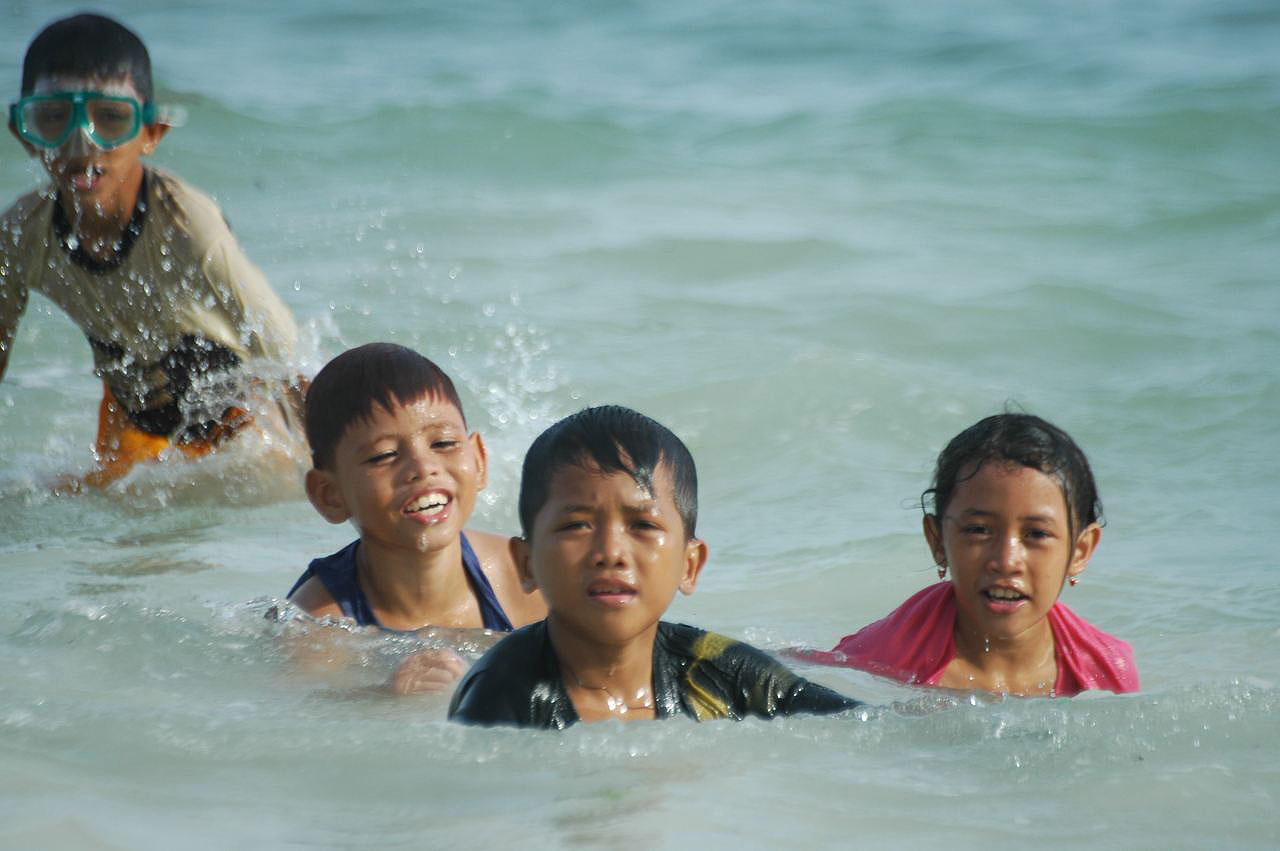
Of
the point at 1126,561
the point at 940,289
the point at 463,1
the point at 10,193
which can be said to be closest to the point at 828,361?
the point at 940,289

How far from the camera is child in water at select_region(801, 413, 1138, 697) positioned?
3742 millimetres

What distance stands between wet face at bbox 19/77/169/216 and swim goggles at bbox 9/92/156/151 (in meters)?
0.02

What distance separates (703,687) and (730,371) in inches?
168

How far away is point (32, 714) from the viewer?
128 inches

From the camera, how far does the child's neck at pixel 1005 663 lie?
12.8 ft

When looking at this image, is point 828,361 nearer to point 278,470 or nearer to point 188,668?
point 278,470

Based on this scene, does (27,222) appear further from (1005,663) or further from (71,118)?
(1005,663)

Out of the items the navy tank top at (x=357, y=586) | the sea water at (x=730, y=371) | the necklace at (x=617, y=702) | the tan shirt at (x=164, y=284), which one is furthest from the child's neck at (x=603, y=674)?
the tan shirt at (x=164, y=284)

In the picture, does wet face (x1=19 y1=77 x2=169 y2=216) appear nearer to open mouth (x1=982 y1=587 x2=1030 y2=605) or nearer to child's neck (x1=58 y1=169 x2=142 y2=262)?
child's neck (x1=58 y1=169 x2=142 y2=262)

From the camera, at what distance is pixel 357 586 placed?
418cm

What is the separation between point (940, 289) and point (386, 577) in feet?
17.3

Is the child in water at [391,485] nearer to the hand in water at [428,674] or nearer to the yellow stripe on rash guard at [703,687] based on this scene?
the hand in water at [428,674]

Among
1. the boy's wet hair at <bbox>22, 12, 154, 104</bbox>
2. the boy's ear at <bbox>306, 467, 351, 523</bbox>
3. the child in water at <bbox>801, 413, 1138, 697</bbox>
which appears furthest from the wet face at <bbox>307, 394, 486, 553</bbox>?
the boy's wet hair at <bbox>22, 12, 154, 104</bbox>

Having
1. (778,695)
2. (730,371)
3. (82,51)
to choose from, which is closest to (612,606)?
(778,695)
